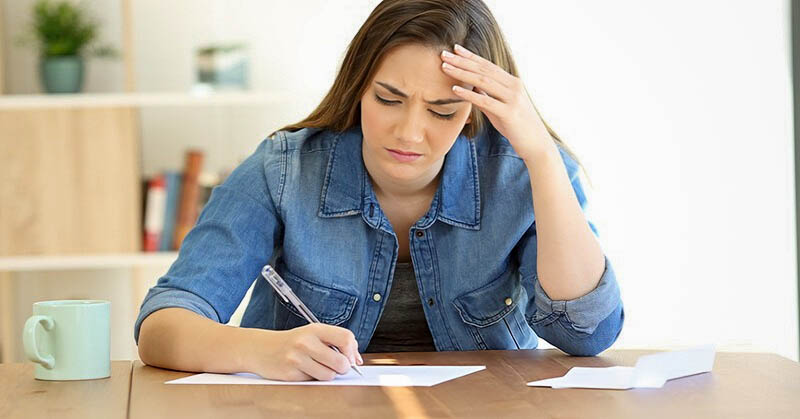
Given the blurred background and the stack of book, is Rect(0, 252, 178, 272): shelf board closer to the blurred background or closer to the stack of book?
the stack of book

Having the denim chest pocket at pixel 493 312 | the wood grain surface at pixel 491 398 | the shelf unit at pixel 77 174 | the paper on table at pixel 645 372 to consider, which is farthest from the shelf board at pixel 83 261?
the paper on table at pixel 645 372

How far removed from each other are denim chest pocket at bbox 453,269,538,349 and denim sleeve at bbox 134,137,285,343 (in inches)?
13.4

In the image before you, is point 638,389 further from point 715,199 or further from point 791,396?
point 715,199

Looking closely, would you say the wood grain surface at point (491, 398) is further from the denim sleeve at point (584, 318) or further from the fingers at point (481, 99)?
the fingers at point (481, 99)

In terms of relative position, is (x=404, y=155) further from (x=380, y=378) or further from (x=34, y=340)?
(x=34, y=340)

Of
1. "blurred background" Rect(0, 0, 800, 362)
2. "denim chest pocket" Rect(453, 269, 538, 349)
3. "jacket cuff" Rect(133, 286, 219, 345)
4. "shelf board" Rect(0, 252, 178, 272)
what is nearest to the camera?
"jacket cuff" Rect(133, 286, 219, 345)

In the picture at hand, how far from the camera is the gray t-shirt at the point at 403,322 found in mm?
1807

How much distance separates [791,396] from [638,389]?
175mm

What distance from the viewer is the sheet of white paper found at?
131 centimetres

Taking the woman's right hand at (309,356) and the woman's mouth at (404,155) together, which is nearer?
the woman's right hand at (309,356)

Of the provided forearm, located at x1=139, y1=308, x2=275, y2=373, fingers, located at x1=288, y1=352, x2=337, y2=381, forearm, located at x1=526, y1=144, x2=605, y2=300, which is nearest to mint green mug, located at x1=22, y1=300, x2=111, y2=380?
forearm, located at x1=139, y1=308, x2=275, y2=373

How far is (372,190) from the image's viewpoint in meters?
1.79

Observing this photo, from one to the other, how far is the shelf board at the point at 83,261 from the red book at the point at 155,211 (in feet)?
0.17

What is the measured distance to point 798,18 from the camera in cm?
346
